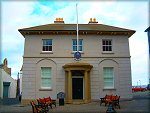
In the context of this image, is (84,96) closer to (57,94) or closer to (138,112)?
(57,94)

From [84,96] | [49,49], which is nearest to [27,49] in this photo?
[49,49]

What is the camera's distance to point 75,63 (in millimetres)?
28375

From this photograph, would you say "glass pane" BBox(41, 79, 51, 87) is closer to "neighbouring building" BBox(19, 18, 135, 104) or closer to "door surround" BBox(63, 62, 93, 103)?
"neighbouring building" BBox(19, 18, 135, 104)

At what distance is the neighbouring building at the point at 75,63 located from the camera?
29.0 m

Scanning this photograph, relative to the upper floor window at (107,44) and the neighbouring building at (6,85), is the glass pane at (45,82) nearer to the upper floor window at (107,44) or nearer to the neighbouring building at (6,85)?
the upper floor window at (107,44)

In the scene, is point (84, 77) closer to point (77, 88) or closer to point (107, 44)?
point (77, 88)

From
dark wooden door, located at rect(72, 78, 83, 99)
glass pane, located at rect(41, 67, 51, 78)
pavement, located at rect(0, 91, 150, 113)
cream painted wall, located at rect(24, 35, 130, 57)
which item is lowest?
pavement, located at rect(0, 91, 150, 113)

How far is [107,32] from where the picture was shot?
30078 mm

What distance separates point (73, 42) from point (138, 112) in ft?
42.8

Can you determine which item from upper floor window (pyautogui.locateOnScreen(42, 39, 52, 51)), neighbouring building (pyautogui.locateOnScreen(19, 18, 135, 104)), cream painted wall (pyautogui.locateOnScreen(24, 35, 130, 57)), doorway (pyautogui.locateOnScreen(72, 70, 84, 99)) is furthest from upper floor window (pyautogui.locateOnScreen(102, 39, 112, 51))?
upper floor window (pyautogui.locateOnScreen(42, 39, 52, 51))

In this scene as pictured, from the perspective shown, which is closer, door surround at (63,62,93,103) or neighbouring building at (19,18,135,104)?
door surround at (63,62,93,103)

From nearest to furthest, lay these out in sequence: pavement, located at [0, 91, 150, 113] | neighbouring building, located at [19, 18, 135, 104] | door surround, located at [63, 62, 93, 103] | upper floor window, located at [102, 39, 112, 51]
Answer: pavement, located at [0, 91, 150, 113] → door surround, located at [63, 62, 93, 103] → neighbouring building, located at [19, 18, 135, 104] → upper floor window, located at [102, 39, 112, 51]

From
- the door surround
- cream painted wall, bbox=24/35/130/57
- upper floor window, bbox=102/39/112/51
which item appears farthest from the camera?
upper floor window, bbox=102/39/112/51

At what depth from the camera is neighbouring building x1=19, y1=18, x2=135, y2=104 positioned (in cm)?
2900
